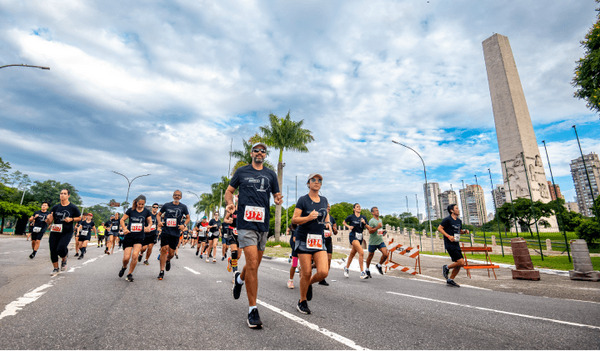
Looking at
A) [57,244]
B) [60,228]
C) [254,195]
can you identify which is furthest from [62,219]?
[254,195]

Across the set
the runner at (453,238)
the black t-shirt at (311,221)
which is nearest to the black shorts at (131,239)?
the black t-shirt at (311,221)

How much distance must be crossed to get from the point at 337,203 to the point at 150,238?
87.9 meters

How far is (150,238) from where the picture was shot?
30.0 feet

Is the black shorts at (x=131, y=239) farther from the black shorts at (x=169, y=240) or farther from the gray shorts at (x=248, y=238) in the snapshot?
the gray shorts at (x=248, y=238)

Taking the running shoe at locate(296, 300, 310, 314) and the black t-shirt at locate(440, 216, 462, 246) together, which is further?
the black t-shirt at locate(440, 216, 462, 246)

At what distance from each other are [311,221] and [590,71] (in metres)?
17.0

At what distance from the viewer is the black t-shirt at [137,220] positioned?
7387 millimetres

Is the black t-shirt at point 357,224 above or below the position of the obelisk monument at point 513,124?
below

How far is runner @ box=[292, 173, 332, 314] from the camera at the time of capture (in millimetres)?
4301

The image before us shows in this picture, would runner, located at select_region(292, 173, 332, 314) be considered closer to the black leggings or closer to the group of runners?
the group of runners

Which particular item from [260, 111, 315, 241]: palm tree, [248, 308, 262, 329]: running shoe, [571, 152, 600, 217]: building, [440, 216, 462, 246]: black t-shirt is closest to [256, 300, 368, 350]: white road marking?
[248, 308, 262, 329]: running shoe

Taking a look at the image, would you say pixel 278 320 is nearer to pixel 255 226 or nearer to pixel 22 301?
pixel 255 226

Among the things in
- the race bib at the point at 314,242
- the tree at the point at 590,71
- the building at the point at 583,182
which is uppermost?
the building at the point at 583,182

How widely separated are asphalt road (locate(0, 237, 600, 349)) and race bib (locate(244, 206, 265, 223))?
1.28 m
